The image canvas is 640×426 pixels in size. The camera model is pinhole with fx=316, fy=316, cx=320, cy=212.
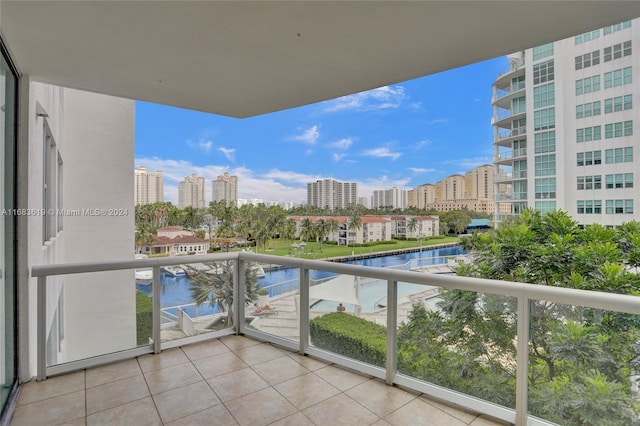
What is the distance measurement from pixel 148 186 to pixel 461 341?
9.89 meters

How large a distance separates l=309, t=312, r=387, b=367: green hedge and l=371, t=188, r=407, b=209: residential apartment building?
716cm

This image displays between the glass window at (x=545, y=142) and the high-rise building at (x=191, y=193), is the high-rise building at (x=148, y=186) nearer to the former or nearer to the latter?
A: the high-rise building at (x=191, y=193)

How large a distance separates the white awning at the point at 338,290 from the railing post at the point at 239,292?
3.50ft

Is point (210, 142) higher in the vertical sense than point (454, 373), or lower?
higher

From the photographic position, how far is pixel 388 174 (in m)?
22.3

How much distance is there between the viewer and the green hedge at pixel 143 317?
3.51 meters

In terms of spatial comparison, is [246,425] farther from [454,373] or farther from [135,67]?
[135,67]

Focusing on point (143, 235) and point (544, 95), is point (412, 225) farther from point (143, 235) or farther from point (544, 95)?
point (544, 95)

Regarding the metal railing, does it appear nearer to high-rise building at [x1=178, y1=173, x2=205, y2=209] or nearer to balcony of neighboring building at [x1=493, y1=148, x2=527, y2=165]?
high-rise building at [x1=178, y1=173, x2=205, y2=209]

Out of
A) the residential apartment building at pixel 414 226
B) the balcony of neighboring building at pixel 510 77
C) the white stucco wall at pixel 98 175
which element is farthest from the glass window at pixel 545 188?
the white stucco wall at pixel 98 175

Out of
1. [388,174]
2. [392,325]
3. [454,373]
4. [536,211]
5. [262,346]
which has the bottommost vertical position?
[262,346]

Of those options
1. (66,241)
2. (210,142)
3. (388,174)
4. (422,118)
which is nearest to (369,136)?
(422,118)

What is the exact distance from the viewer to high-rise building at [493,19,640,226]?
845 centimetres

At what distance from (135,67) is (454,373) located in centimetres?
358
